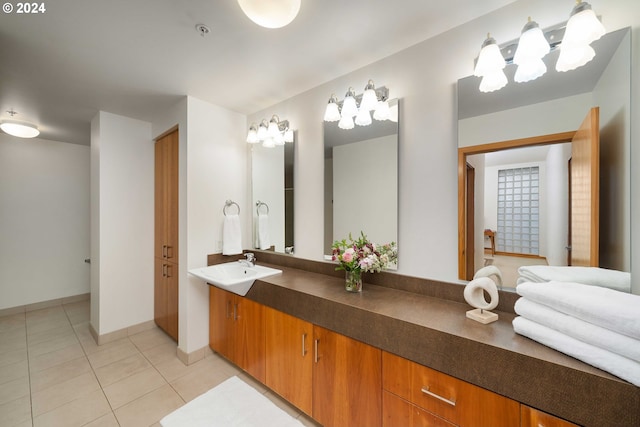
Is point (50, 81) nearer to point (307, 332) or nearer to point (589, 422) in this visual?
point (307, 332)

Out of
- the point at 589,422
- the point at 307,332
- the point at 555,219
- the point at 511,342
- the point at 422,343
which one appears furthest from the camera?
the point at 307,332

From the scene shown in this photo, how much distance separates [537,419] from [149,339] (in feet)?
11.2

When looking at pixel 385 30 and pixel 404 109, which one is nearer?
pixel 385 30

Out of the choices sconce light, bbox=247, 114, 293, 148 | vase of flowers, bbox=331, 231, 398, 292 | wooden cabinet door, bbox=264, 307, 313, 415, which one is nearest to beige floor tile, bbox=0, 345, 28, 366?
wooden cabinet door, bbox=264, 307, 313, 415

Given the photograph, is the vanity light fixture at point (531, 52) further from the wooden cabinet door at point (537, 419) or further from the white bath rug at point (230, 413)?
the white bath rug at point (230, 413)

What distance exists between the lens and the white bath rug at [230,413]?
1.25 metres

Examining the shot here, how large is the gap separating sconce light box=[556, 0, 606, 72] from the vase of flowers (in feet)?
4.15

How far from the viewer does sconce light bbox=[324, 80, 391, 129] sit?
1.75 m

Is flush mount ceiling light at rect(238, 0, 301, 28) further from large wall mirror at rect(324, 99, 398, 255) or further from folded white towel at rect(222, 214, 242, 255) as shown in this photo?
folded white towel at rect(222, 214, 242, 255)

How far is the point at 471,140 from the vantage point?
1467mm

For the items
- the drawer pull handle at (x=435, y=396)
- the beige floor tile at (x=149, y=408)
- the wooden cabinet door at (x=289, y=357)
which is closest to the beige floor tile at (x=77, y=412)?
the beige floor tile at (x=149, y=408)

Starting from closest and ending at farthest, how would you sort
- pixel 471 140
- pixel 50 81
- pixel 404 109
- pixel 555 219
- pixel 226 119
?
pixel 555 219
pixel 471 140
pixel 404 109
pixel 50 81
pixel 226 119

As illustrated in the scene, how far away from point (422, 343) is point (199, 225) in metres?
2.16

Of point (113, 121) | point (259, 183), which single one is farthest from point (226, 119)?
Result: point (113, 121)
